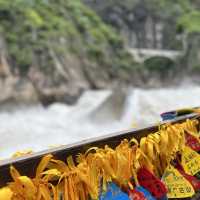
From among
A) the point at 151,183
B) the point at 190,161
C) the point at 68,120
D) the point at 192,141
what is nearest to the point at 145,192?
the point at 151,183

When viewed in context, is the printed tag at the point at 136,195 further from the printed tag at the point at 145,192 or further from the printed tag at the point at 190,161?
the printed tag at the point at 190,161

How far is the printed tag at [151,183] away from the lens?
1335 mm

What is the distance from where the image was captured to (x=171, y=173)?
148 centimetres

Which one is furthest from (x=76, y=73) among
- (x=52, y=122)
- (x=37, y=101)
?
(x=52, y=122)

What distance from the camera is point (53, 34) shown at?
17.6m

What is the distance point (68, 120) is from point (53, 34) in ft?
16.6

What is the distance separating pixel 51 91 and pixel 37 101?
90 cm

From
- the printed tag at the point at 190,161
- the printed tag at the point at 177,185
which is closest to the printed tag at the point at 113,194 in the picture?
the printed tag at the point at 177,185

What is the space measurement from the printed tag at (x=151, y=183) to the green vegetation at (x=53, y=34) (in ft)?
45.8

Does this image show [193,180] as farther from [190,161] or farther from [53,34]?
[53,34]

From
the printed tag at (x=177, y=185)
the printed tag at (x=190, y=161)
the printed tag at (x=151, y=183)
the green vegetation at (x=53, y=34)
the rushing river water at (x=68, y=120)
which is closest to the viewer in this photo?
the printed tag at (x=151, y=183)

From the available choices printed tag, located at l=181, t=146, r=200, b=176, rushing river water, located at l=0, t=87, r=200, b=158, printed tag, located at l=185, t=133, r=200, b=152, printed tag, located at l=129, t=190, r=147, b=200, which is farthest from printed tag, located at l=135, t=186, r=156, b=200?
rushing river water, located at l=0, t=87, r=200, b=158

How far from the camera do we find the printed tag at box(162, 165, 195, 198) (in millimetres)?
1449

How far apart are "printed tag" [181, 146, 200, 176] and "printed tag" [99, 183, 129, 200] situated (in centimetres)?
43
